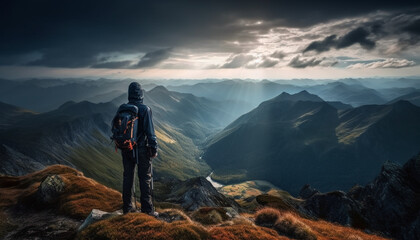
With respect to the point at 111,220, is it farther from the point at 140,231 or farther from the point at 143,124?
the point at 143,124

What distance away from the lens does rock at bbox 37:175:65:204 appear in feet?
68.0

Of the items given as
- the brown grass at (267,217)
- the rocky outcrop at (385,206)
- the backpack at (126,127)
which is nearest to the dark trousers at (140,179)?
the backpack at (126,127)

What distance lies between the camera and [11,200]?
22438mm

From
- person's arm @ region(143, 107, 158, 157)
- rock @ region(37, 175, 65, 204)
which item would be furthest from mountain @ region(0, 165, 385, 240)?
person's arm @ region(143, 107, 158, 157)

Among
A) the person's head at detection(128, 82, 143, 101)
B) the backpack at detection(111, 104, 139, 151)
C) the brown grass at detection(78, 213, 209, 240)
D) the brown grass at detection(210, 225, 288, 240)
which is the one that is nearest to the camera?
the brown grass at detection(78, 213, 209, 240)

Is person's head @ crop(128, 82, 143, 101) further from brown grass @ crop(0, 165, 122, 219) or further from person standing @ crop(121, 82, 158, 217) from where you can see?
brown grass @ crop(0, 165, 122, 219)

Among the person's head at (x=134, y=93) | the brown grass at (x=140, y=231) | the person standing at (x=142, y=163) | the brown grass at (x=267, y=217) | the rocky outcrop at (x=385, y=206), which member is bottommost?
the rocky outcrop at (x=385, y=206)

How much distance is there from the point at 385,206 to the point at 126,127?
7954cm

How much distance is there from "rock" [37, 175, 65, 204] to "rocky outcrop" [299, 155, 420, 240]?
2332 inches

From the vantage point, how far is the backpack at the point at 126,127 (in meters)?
13.9

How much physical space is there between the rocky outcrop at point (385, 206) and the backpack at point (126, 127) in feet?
201

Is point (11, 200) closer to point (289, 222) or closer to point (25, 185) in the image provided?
point (25, 185)

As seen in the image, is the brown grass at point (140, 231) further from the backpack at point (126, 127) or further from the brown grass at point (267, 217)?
the brown grass at point (267, 217)

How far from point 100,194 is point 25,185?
55.5 feet
